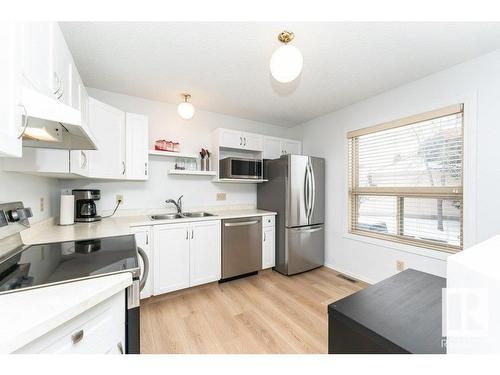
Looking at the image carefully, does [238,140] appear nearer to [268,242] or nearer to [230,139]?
[230,139]

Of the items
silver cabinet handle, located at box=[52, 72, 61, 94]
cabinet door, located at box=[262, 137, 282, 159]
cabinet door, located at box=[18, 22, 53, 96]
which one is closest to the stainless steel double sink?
cabinet door, located at box=[262, 137, 282, 159]

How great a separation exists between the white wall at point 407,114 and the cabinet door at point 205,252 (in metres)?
1.67

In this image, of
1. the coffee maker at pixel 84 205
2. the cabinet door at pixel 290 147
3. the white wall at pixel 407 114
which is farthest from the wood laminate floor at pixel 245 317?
the cabinet door at pixel 290 147

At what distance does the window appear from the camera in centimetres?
197

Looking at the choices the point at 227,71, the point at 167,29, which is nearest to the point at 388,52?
the point at 227,71

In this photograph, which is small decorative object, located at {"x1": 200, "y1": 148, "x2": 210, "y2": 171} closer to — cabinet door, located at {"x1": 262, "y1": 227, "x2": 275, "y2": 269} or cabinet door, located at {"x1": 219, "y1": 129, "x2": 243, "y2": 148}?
cabinet door, located at {"x1": 219, "y1": 129, "x2": 243, "y2": 148}

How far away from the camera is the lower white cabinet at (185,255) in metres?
2.14

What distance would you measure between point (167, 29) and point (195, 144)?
1.56 metres

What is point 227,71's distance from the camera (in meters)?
1.99

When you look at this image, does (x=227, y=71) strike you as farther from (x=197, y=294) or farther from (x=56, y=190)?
(x=197, y=294)

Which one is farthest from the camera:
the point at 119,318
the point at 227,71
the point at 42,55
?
the point at 227,71

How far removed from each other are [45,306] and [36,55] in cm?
102

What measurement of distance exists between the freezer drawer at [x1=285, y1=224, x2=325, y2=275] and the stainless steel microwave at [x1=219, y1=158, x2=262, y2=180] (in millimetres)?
899

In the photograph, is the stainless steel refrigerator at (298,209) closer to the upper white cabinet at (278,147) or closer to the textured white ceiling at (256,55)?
the upper white cabinet at (278,147)
